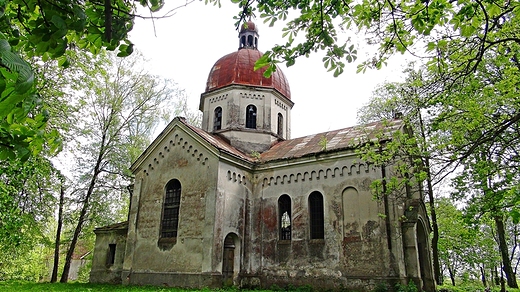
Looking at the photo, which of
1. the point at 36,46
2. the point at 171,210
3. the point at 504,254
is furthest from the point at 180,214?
the point at 504,254

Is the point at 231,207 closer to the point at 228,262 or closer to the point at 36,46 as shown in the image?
the point at 228,262

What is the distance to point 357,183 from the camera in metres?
13.9

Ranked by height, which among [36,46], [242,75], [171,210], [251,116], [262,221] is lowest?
[36,46]

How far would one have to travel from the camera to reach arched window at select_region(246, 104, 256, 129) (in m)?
19.3

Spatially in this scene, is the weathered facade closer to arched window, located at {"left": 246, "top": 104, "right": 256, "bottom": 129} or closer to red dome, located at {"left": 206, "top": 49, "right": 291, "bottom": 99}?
arched window, located at {"left": 246, "top": 104, "right": 256, "bottom": 129}

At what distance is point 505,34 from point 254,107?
13.0 meters

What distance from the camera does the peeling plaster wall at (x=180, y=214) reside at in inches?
566

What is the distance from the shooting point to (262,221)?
1583 centimetres

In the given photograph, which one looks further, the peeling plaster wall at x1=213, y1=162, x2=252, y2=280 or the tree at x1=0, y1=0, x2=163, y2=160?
the peeling plaster wall at x1=213, y1=162, x2=252, y2=280

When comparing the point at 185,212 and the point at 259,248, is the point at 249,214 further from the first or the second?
the point at 185,212

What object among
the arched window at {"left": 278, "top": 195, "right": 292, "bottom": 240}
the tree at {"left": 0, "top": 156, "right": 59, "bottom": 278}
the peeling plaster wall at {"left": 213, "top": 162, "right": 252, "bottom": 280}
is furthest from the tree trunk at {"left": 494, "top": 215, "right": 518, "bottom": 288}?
the tree at {"left": 0, "top": 156, "right": 59, "bottom": 278}

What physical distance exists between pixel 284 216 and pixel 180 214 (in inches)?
182

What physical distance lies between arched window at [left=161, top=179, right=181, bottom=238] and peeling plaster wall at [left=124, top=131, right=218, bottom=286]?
221 mm

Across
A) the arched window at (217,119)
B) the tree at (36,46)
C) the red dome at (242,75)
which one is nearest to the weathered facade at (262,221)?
the arched window at (217,119)
